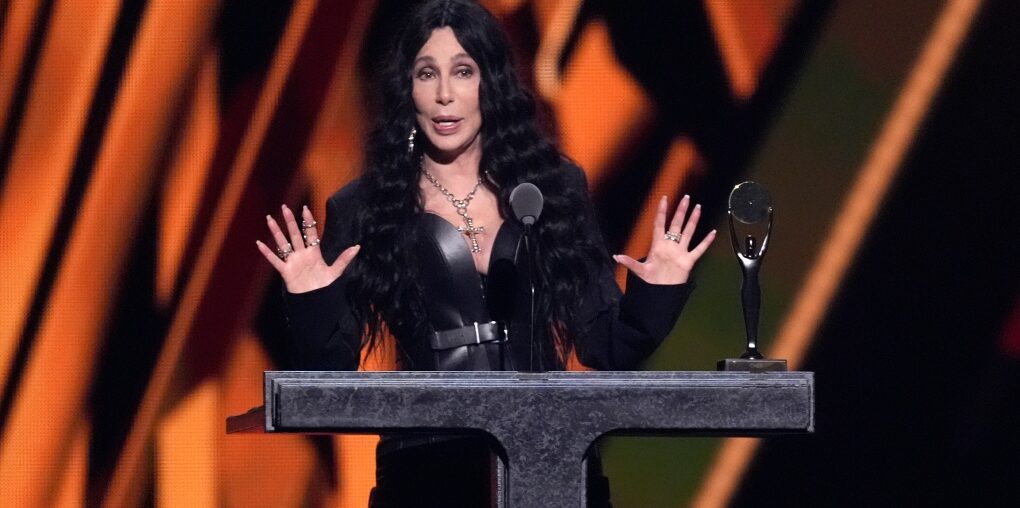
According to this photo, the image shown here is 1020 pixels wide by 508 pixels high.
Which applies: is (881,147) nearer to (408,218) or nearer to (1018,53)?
(1018,53)

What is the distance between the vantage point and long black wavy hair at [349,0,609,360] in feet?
7.54

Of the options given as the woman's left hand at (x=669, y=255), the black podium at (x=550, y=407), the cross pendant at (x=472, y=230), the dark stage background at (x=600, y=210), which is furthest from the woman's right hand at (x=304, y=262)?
the dark stage background at (x=600, y=210)

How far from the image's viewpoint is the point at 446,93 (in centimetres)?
229

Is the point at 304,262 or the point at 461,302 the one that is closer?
the point at 304,262

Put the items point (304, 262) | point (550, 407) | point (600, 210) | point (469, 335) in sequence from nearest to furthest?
point (550, 407), point (304, 262), point (469, 335), point (600, 210)

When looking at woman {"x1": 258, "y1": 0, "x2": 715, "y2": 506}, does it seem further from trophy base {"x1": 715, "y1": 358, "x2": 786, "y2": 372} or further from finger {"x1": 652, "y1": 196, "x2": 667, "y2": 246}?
trophy base {"x1": 715, "y1": 358, "x2": 786, "y2": 372}

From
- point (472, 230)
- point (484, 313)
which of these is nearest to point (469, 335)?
point (484, 313)

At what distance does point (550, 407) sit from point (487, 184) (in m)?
0.88

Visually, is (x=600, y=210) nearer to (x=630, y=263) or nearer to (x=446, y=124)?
(x=446, y=124)

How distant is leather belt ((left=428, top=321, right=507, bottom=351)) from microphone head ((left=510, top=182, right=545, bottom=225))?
50 cm

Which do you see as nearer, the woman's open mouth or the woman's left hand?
the woman's left hand

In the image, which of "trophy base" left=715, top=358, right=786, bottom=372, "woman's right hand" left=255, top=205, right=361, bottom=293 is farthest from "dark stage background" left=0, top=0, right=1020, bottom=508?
"trophy base" left=715, top=358, right=786, bottom=372

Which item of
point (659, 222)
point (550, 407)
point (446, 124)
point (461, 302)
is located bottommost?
point (550, 407)

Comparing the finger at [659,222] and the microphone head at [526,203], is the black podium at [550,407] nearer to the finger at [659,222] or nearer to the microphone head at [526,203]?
the microphone head at [526,203]
